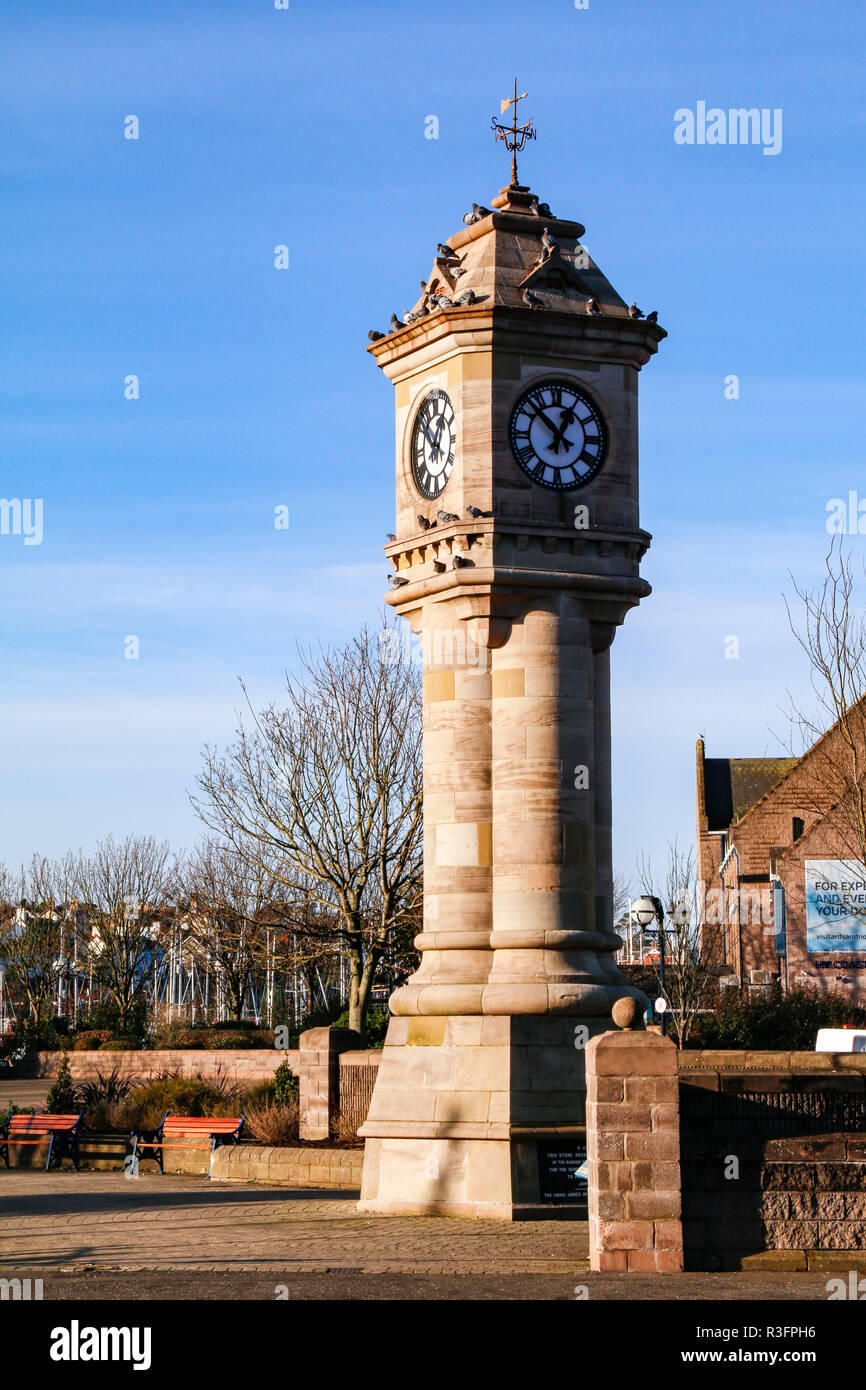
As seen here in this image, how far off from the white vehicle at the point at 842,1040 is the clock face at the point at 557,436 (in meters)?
8.88

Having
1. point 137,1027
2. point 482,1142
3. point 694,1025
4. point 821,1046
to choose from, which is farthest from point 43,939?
point 482,1142

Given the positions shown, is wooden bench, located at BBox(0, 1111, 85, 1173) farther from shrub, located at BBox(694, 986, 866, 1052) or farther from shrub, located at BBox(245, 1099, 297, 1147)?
shrub, located at BBox(694, 986, 866, 1052)

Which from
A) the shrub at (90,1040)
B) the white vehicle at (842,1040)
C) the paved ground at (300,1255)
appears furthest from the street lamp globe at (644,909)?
the shrub at (90,1040)

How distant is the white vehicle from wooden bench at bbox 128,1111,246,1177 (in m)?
8.65

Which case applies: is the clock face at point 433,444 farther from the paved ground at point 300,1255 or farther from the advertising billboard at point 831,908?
the advertising billboard at point 831,908

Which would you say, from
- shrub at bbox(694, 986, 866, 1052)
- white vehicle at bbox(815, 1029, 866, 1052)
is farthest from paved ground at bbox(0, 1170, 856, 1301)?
shrub at bbox(694, 986, 866, 1052)

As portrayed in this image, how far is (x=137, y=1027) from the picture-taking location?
163ft

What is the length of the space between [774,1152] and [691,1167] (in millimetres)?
690

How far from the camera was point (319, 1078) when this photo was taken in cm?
2564

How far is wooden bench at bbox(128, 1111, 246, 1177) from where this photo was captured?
85.6 ft

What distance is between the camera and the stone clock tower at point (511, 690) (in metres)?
19.6

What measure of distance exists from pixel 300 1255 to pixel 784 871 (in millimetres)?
36187
